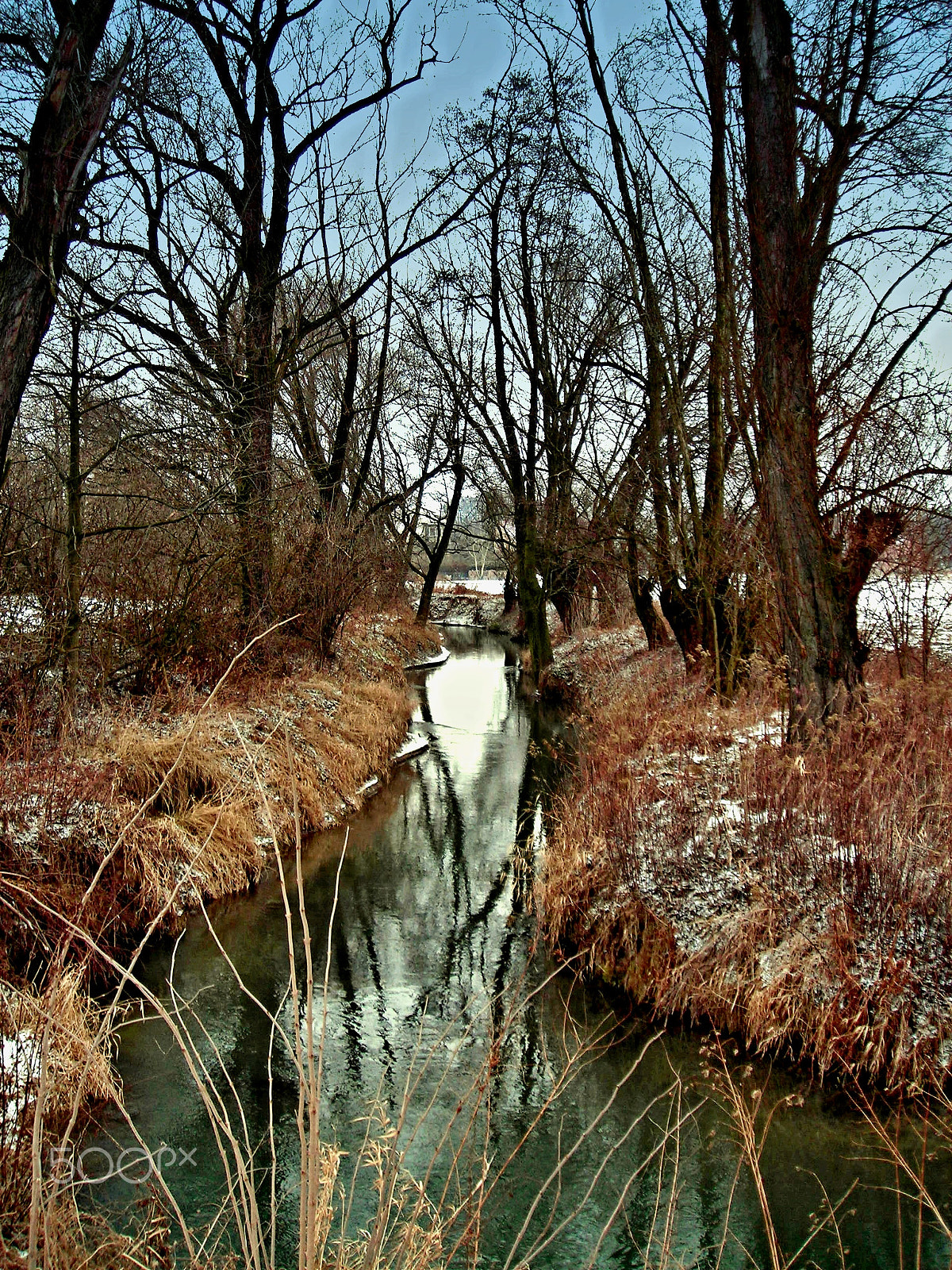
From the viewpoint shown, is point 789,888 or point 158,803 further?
point 158,803

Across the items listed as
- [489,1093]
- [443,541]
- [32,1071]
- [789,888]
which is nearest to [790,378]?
[789,888]

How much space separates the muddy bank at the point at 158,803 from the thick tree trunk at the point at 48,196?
87.1 inches

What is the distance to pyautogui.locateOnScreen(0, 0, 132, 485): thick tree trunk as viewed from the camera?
15.6 feet

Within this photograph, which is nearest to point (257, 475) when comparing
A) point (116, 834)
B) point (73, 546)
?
point (73, 546)

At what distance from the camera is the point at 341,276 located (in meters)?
14.5

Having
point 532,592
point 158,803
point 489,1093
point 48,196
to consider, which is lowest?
point 489,1093

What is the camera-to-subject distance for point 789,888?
5.04 metres

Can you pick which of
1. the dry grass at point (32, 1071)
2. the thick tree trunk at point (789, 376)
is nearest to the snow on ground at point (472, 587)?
the thick tree trunk at point (789, 376)

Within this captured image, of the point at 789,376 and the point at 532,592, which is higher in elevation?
the point at 789,376

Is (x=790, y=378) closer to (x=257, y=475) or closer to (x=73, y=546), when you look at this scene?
(x=257, y=475)

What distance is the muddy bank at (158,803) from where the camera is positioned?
17.2ft

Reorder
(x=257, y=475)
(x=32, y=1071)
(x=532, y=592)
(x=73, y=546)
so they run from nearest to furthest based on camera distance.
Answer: (x=32, y=1071) → (x=73, y=546) → (x=257, y=475) → (x=532, y=592)

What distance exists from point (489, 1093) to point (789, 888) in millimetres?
2238

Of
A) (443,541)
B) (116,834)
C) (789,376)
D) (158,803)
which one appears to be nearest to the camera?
(116,834)
